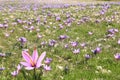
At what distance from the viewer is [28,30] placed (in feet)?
52.2

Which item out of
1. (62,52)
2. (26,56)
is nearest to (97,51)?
(62,52)

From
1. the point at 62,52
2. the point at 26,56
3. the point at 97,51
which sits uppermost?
the point at 26,56

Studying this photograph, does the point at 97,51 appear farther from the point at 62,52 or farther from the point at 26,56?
the point at 26,56

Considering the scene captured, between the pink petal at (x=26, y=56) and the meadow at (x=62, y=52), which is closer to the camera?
the pink petal at (x=26, y=56)

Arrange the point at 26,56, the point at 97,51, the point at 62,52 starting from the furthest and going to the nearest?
the point at 62,52 < the point at 97,51 < the point at 26,56

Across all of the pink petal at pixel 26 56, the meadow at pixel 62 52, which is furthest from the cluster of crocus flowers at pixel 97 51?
the pink petal at pixel 26 56

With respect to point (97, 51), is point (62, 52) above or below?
below

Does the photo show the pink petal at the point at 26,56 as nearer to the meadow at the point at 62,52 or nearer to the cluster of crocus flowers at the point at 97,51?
the meadow at the point at 62,52

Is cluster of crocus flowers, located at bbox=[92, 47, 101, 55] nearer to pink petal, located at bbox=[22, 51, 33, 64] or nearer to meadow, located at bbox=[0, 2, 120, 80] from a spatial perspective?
meadow, located at bbox=[0, 2, 120, 80]

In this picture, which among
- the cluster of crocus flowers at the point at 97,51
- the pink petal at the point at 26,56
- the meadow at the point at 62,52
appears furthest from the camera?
the cluster of crocus flowers at the point at 97,51

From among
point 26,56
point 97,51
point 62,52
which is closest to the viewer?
point 26,56

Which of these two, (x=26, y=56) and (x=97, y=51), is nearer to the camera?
(x=26, y=56)

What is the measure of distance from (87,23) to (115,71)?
31.7 ft

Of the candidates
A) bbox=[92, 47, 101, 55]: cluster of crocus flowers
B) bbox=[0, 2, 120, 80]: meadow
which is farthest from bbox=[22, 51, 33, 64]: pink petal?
bbox=[92, 47, 101, 55]: cluster of crocus flowers
